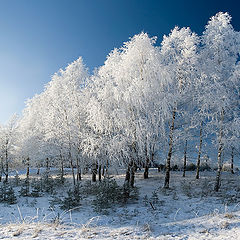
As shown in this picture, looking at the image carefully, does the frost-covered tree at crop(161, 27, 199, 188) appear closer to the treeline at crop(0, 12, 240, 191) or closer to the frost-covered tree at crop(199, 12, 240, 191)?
the treeline at crop(0, 12, 240, 191)

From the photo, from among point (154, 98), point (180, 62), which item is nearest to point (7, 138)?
point (154, 98)

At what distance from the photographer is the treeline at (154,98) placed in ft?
32.8

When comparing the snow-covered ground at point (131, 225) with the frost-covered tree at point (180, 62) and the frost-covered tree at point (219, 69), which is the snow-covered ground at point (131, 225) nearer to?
the frost-covered tree at point (219, 69)

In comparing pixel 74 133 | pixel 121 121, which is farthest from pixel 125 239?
pixel 74 133

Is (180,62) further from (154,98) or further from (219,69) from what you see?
(154,98)

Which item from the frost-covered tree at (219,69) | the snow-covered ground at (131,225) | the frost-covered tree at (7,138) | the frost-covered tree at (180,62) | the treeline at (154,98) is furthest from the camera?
the frost-covered tree at (7,138)

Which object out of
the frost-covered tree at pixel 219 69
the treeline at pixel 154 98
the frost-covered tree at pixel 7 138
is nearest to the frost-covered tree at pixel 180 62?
the treeline at pixel 154 98

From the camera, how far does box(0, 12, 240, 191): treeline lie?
10.0m

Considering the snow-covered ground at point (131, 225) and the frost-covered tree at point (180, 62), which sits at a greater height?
A: the frost-covered tree at point (180, 62)

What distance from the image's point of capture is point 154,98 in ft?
33.8

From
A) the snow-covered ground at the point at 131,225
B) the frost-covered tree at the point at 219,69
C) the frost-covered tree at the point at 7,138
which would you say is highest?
the frost-covered tree at the point at 219,69

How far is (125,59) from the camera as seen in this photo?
10.4m

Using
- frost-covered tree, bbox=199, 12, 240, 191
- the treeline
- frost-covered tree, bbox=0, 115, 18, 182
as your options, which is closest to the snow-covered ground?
the treeline

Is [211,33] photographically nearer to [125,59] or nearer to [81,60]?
[125,59]
